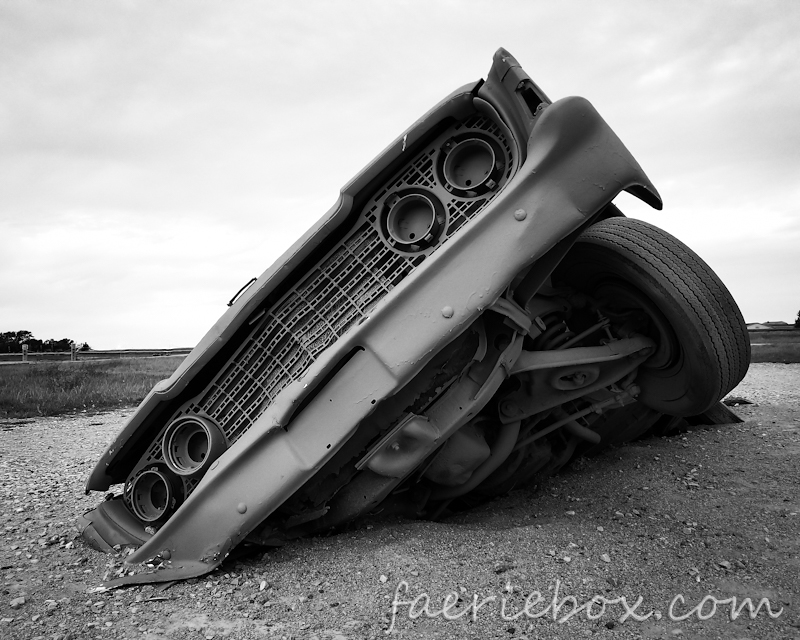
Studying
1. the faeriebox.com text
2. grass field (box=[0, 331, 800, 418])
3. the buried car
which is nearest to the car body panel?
the buried car

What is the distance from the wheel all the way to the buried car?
1cm

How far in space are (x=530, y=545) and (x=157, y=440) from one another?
1.94 meters

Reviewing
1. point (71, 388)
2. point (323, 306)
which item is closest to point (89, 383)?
point (71, 388)

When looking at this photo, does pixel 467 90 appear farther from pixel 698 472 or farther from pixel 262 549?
pixel 698 472

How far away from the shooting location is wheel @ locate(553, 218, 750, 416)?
3.11 meters

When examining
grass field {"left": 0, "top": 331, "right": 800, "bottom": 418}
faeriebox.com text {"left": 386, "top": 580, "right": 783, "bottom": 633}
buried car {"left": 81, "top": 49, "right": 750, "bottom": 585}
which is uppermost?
grass field {"left": 0, "top": 331, "right": 800, "bottom": 418}

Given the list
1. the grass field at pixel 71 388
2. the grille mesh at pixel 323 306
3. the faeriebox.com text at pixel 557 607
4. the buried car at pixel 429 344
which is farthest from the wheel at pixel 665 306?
the grass field at pixel 71 388

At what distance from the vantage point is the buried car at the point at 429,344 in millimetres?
2521

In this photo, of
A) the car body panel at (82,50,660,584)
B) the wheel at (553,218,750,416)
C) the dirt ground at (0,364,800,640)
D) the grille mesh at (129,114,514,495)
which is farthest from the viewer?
the wheel at (553,218,750,416)

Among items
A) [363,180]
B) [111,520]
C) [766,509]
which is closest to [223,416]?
[111,520]

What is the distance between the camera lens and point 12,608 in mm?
2475

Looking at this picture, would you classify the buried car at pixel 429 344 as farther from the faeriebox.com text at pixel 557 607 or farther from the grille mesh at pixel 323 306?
the faeriebox.com text at pixel 557 607

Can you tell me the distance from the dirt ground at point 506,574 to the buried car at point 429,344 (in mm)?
212

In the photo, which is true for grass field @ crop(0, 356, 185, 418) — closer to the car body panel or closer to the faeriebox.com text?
the car body panel
